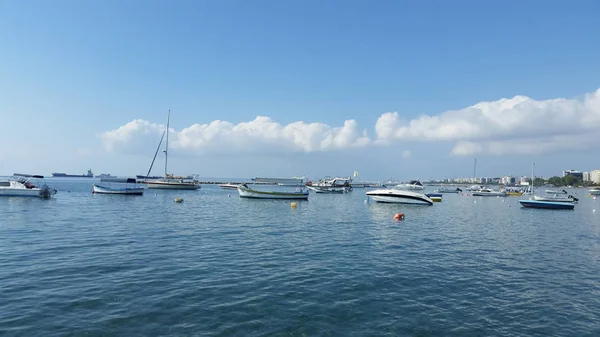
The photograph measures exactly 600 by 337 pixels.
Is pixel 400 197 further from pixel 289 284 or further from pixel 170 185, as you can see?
pixel 170 185

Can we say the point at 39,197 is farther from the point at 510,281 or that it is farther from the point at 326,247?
the point at 510,281

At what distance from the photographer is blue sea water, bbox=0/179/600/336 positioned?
11.7m

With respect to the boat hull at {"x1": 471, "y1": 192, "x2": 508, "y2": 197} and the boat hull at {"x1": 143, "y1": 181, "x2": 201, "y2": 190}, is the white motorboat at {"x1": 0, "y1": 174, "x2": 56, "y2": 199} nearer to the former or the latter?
the boat hull at {"x1": 143, "y1": 181, "x2": 201, "y2": 190}

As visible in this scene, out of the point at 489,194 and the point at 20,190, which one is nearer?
the point at 20,190

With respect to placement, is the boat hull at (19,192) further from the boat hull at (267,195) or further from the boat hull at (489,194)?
the boat hull at (489,194)

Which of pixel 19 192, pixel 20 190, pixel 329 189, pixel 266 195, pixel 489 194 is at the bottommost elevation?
pixel 489 194

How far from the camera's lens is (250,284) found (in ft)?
51.9

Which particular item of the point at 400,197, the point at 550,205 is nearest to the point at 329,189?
the point at 400,197

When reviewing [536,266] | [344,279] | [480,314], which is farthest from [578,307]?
[344,279]

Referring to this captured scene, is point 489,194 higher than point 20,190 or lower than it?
lower

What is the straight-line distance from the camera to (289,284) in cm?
1603

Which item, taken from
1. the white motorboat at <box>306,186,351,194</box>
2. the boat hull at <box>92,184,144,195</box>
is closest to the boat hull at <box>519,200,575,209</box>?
the white motorboat at <box>306,186,351,194</box>

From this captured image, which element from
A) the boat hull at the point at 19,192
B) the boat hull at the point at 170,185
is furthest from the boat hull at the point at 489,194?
the boat hull at the point at 19,192

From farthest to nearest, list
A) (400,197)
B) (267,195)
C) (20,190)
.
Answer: (267,195), (400,197), (20,190)
